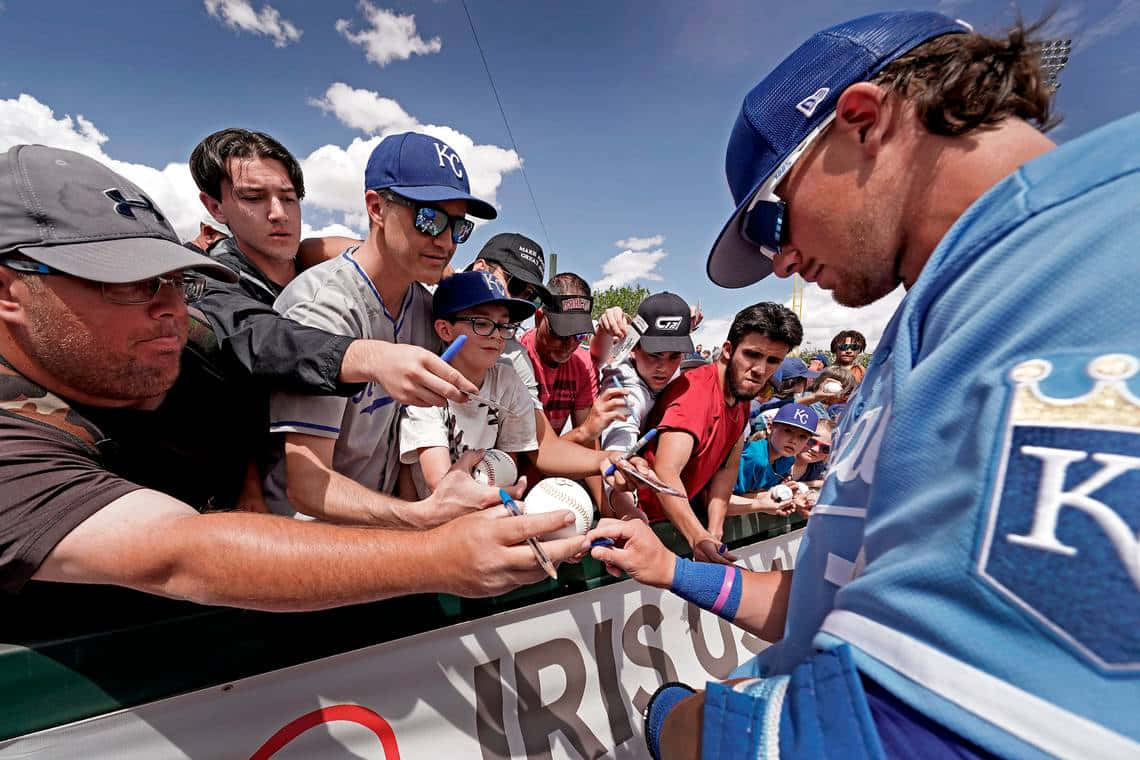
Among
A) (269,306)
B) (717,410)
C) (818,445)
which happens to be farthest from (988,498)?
(818,445)

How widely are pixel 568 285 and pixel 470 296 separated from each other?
1546mm

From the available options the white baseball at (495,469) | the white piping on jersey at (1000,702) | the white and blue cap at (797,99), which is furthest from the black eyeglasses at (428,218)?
the white piping on jersey at (1000,702)

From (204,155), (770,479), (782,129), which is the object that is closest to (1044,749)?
(782,129)

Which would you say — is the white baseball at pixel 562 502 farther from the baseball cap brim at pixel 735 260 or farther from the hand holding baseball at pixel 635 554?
the baseball cap brim at pixel 735 260

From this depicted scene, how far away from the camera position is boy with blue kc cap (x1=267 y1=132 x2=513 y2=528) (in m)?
1.88

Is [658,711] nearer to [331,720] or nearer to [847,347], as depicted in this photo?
[331,720]

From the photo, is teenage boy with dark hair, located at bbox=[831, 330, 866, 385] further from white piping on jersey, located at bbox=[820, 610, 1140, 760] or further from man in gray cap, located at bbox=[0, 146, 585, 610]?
white piping on jersey, located at bbox=[820, 610, 1140, 760]

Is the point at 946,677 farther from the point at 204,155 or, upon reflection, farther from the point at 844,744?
the point at 204,155

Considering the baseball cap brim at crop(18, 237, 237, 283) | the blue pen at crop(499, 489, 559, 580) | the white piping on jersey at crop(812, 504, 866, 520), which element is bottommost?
the blue pen at crop(499, 489, 559, 580)

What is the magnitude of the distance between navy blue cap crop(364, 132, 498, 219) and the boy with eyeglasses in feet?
1.35

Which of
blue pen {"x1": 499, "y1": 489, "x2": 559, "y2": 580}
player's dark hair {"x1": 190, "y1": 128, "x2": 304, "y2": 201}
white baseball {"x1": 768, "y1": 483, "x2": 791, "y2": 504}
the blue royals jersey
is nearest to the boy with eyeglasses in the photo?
blue pen {"x1": 499, "y1": 489, "x2": 559, "y2": 580}

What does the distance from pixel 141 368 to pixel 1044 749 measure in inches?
80.4

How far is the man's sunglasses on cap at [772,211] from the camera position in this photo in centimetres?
131

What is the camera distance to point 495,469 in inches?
91.5
